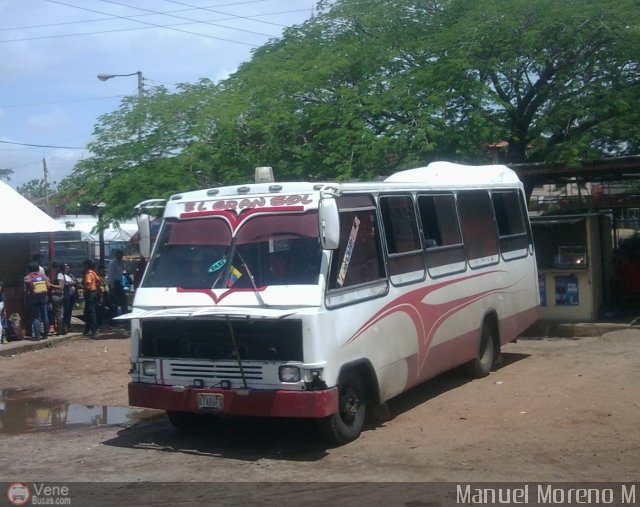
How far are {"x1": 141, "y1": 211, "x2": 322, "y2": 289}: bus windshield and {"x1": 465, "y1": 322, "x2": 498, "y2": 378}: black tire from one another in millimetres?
4573

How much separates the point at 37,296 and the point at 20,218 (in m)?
1.85

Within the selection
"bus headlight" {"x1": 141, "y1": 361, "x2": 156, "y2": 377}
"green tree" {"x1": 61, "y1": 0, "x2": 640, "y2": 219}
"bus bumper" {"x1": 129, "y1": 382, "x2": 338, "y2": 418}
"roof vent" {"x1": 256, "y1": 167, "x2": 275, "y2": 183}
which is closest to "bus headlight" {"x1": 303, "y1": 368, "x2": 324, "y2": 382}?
"bus bumper" {"x1": 129, "y1": 382, "x2": 338, "y2": 418}

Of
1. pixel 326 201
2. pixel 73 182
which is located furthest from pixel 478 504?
pixel 73 182

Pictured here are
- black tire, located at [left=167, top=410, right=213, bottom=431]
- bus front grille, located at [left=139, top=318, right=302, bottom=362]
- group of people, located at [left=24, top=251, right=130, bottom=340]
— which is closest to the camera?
bus front grille, located at [left=139, top=318, right=302, bottom=362]

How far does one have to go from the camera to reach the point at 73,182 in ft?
65.5

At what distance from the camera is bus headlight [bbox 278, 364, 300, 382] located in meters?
8.51

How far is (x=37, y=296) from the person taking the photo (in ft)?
60.2

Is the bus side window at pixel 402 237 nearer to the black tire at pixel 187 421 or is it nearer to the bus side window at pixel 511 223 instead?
the black tire at pixel 187 421

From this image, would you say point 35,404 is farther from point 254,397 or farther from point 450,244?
point 450,244

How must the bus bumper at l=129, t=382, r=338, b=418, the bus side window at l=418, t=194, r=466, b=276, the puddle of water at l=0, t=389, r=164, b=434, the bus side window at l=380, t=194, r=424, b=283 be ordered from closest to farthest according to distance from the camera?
A: the bus bumper at l=129, t=382, r=338, b=418 → the bus side window at l=380, t=194, r=424, b=283 → the puddle of water at l=0, t=389, r=164, b=434 → the bus side window at l=418, t=194, r=466, b=276

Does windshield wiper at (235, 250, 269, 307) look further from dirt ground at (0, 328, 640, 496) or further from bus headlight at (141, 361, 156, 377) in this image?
dirt ground at (0, 328, 640, 496)

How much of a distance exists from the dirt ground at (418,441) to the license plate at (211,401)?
53 cm

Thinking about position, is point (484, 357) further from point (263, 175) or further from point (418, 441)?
point (263, 175)

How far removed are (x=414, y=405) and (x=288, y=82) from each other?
9.48 metres
